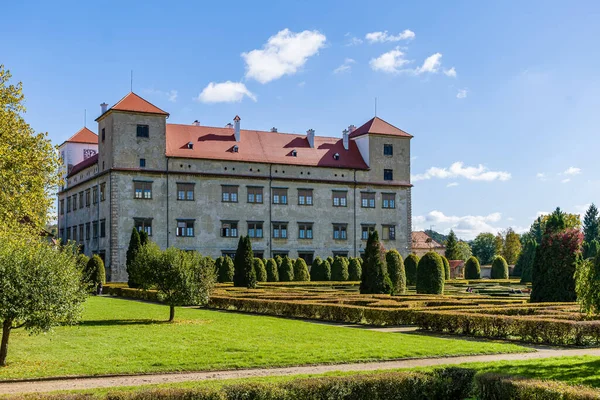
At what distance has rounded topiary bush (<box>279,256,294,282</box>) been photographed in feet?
178

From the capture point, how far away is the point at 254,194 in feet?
192

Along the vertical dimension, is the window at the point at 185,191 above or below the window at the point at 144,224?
above

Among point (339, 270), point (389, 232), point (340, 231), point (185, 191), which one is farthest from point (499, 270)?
point (185, 191)

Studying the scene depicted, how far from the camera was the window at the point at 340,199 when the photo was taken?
61.7m

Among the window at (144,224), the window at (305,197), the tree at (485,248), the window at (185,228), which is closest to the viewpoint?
the window at (144,224)

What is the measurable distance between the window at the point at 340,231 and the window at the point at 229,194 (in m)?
9.11

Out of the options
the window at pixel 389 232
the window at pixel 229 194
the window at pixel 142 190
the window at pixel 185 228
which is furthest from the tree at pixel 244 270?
the window at pixel 389 232

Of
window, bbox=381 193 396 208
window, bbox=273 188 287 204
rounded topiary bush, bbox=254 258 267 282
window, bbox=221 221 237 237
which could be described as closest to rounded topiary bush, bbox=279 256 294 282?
rounded topiary bush, bbox=254 258 267 282

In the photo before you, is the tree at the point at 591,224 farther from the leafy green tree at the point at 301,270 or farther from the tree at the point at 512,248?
the leafy green tree at the point at 301,270

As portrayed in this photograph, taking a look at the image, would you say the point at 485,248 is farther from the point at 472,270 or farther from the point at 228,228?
the point at 228,228

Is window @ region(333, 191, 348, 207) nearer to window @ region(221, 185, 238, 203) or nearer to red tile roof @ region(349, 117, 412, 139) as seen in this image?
red tile roof @ region(349, 117, 412, 139)

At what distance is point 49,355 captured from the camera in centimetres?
1628

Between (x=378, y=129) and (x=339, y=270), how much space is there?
46.4 ft

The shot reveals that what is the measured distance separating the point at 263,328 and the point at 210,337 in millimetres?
2536
